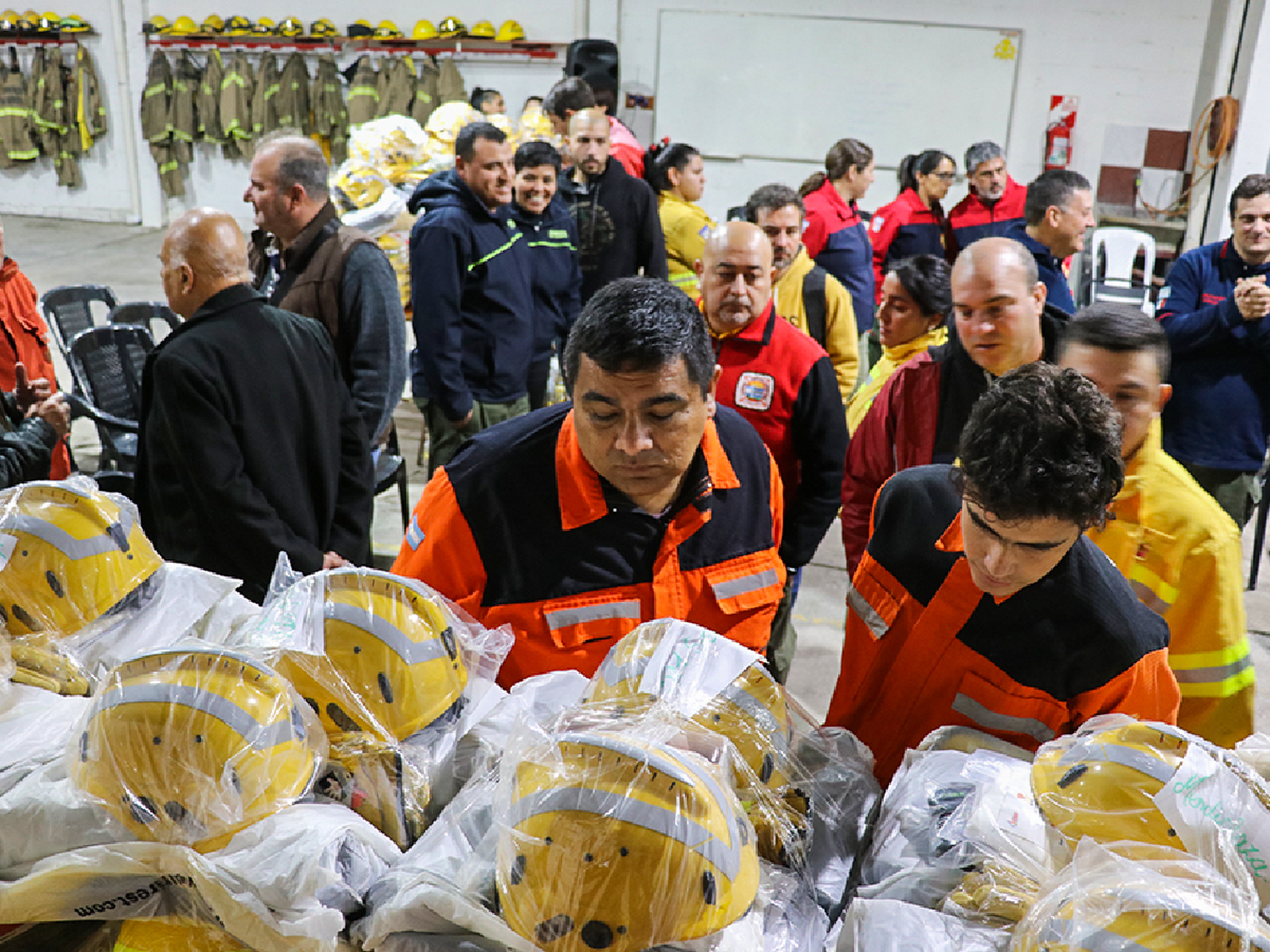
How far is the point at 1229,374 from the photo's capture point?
3.84m

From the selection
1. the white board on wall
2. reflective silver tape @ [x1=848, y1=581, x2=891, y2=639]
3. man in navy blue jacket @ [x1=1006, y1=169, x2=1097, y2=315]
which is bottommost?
reflective silver tape @ [x1=848, y1=581, x2=891, y2=639]

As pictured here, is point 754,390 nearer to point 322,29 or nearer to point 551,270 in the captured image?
point 551,270

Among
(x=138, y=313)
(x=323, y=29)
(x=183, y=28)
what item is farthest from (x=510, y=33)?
(x=138, y=313)

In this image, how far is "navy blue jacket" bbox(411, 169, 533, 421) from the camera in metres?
4.17

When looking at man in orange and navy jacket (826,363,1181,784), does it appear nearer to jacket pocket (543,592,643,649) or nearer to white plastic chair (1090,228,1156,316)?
jacket pocket (543,592,643,649)

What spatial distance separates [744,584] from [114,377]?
3.75m

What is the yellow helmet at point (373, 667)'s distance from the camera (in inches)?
48.2

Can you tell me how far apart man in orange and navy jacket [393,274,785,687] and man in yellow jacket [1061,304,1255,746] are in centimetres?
76

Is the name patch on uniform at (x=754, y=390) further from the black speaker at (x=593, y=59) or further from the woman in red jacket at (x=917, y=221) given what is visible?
the black speaker at (x=593, y=59)

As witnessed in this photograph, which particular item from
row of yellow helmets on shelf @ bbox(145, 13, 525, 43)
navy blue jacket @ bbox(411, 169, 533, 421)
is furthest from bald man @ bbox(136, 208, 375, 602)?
row of yellow helmets on shelf @ bbox(145, 13, 525, 43)

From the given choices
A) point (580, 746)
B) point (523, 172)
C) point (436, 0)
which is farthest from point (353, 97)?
point (580, 746)

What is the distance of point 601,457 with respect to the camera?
1642mm

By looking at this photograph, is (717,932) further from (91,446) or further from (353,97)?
(353,97)

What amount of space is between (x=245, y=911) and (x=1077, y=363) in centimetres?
173
